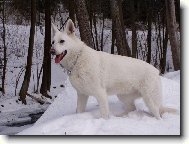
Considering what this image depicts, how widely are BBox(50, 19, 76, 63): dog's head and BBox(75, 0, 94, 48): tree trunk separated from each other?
3050 mm

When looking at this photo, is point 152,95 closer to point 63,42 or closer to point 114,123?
point 114,123

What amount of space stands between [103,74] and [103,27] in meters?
9.18

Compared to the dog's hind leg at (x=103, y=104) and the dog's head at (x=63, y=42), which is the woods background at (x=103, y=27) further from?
the dog's hind leg at (x=103, y=104)

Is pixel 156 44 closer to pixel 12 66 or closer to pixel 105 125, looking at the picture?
pixel 12 66

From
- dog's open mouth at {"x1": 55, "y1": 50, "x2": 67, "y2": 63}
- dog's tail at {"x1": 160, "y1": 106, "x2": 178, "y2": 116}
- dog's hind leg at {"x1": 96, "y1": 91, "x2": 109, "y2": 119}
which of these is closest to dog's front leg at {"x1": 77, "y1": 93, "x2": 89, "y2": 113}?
dog's hind leg at {"x1": 96, "y1": 91, "x2": 109, "y2": 119}

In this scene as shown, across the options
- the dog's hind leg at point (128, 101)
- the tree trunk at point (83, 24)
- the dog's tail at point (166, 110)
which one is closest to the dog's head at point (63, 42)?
the dog's hind leg at point (128, 101)

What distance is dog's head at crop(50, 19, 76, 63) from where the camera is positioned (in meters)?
4.77

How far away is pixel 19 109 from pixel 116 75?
8.24 meters

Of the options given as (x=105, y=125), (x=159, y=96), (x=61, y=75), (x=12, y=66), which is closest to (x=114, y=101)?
(x=159, y=96)

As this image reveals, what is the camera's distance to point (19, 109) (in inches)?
507

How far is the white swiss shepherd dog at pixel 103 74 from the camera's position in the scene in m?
4.95

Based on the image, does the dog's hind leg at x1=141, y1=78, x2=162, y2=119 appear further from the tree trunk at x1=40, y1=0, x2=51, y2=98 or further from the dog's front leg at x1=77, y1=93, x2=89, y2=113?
the tree trunk at x1=40, y1=0, x2=51, y2=98

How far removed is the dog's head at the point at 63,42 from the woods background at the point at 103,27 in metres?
3.09

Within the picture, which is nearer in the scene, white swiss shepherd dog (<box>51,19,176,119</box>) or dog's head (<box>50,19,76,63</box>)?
dog's head (<box>50,19,76,63</box>)
